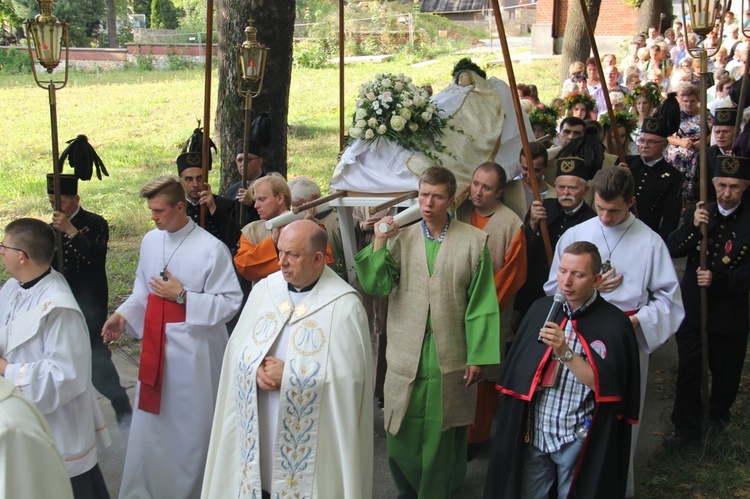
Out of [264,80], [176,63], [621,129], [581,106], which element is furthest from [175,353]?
[176,63]

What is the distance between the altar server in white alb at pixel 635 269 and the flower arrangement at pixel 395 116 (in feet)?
4.36

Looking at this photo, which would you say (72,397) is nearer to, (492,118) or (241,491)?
(241,491)

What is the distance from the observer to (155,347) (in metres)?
5.14

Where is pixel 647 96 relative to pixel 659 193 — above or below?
above

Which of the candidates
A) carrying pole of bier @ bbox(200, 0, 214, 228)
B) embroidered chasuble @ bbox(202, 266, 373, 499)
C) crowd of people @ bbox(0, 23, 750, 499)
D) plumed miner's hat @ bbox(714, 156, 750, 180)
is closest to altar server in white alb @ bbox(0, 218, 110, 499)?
crowd of people @ bbox(0, 23, 750, 499)

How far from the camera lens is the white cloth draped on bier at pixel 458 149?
5.70 meters

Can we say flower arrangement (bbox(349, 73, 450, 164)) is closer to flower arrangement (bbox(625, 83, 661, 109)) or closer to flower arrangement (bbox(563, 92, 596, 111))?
flower arrangement (bbox(563, 92, 596, 111))

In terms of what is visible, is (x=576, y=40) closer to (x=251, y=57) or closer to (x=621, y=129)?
(x=621, y=129)

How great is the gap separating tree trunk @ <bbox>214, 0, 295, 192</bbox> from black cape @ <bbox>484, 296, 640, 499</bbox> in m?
5.18

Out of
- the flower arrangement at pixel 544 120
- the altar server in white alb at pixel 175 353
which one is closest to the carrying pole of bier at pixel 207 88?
the altar server in white alb at pixel 175 353

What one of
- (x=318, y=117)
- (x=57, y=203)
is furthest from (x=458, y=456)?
(x=318, y=117)

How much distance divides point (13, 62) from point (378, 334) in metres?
28.5

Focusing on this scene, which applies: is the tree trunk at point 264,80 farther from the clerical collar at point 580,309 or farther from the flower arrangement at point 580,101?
the clerical collar at point 580,309

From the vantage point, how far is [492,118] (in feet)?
21.1
